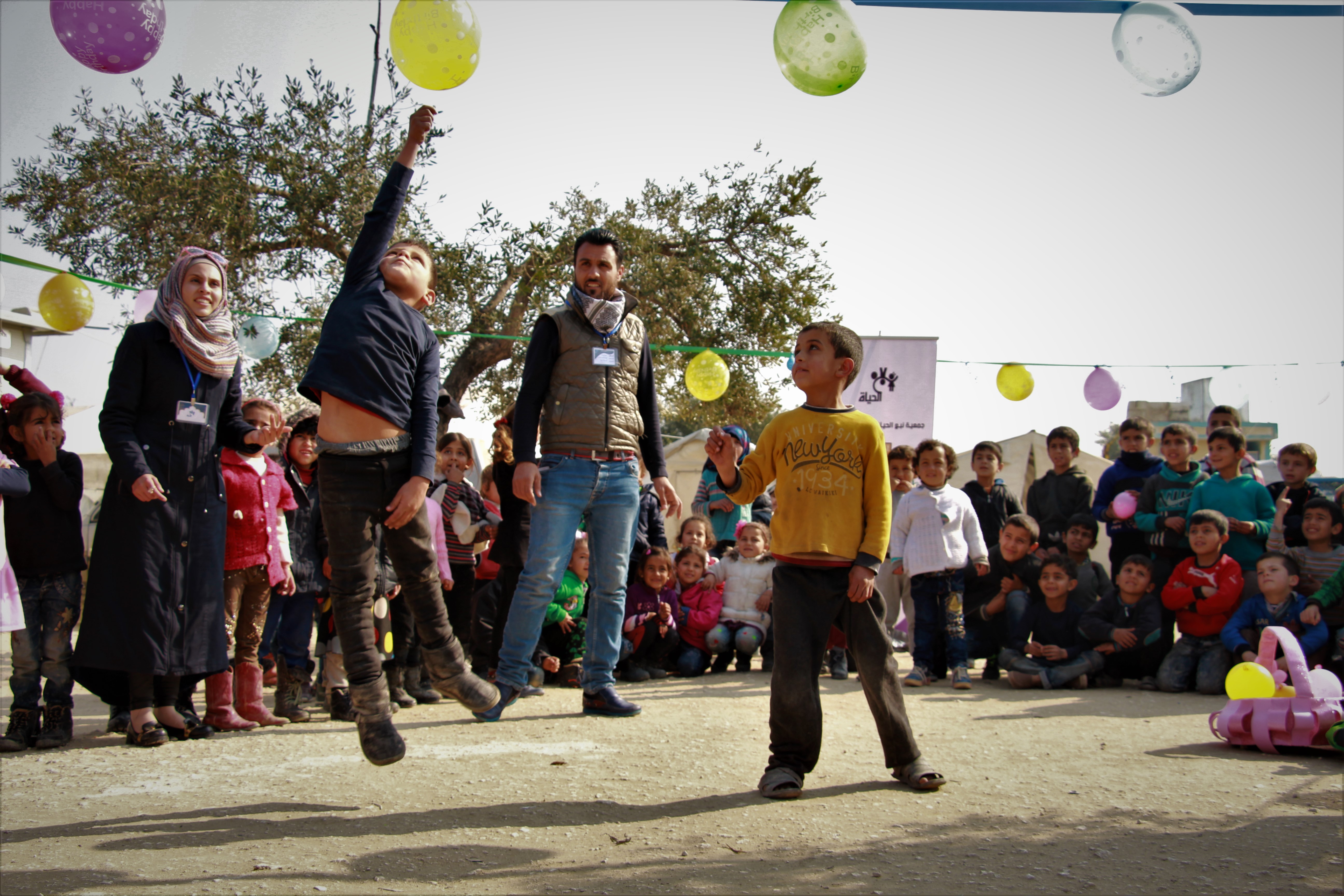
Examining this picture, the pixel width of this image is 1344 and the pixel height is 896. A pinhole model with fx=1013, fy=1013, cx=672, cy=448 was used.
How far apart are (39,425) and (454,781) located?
2633mm

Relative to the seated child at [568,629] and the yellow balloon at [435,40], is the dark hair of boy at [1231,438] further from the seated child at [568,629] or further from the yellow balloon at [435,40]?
the yellow balloon at [435,40]

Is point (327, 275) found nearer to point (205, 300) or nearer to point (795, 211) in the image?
point (795, 211)

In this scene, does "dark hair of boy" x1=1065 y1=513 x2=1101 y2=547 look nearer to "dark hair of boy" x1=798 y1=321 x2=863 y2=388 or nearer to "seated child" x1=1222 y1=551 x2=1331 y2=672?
"seated child" x1=1222 y1=551 x2=1331 y2=672

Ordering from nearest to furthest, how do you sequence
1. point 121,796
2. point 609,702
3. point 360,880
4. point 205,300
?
point 360,880
point 121,796
point 205,300
point 609,702

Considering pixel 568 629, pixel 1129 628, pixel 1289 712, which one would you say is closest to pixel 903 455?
pixel 1129 628

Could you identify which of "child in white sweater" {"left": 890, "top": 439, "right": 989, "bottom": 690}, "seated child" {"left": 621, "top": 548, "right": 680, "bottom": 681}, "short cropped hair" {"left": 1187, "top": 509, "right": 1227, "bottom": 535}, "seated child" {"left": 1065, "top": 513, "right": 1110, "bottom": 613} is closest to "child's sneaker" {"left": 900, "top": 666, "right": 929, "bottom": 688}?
"child in white sweater" {"left": 890, "top": 439, "right": 989, "bottom": 690}

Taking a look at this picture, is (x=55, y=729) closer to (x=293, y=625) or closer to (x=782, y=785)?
(x=293, y=625)

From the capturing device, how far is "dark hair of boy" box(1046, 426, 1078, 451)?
25.2ft

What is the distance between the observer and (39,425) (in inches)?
179

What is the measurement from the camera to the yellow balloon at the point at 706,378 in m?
11.1

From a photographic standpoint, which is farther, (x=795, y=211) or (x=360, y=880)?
(x=795, y=211)

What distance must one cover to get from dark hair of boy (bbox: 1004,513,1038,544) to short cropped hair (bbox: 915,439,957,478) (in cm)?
54

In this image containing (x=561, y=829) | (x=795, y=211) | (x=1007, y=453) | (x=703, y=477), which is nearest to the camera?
(x=561, y=829)

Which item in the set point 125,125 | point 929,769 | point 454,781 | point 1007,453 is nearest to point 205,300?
point 454,781
